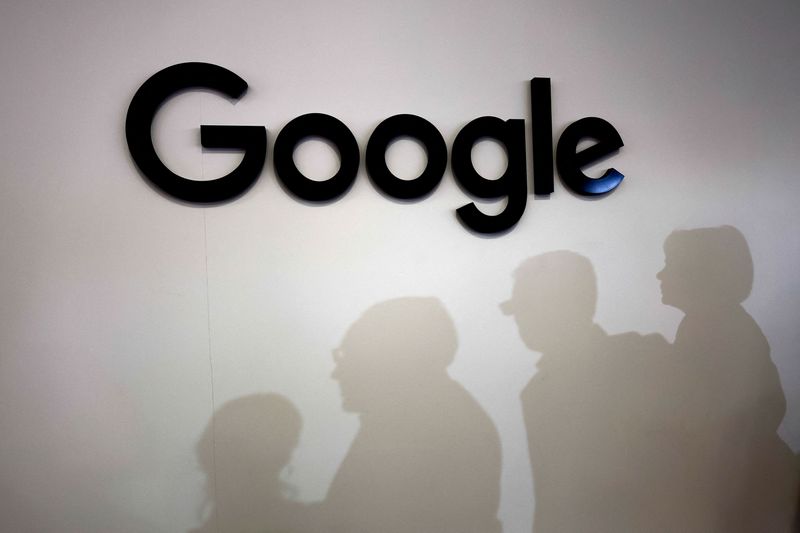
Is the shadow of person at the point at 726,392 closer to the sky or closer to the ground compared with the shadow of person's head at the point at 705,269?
closer to the ground

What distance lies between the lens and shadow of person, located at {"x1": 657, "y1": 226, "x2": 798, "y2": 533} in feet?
6.55

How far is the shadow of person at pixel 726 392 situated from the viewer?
1996mm

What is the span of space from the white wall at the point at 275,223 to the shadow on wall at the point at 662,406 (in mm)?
78

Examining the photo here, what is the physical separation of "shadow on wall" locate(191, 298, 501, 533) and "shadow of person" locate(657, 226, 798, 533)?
90 centimetres

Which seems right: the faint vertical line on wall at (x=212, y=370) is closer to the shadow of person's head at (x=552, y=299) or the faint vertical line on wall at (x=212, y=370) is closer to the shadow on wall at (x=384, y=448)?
the shadow on wall at (x=384, y=448)

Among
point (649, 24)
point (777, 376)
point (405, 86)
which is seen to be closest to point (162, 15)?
point (405, 86)

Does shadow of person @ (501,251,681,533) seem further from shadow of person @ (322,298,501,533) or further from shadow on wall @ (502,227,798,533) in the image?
shadow of person @ (322,298,501,533)

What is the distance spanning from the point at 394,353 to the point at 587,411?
816mm

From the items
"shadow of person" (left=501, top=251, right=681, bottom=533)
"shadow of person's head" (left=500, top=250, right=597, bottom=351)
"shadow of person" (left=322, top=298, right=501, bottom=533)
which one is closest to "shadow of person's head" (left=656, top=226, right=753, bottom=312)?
"shadow of person" (left=501, top=251, right=681, bottom=533)

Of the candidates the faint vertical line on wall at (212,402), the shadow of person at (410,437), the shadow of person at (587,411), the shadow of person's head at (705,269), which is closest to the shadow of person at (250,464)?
the faint vertical line on wall at (212,402)

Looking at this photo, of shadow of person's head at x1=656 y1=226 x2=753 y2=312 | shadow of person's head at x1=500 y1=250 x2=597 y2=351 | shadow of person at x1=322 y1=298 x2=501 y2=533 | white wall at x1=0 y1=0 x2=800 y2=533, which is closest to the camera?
white wall at x1=0 y1=0 x2=800 y2=533

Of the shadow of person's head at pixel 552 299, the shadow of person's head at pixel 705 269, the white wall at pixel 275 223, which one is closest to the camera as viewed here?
the white wall at pixel 275 223

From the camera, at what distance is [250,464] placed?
1.70 m

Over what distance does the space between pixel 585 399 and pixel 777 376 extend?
90 centimetres
